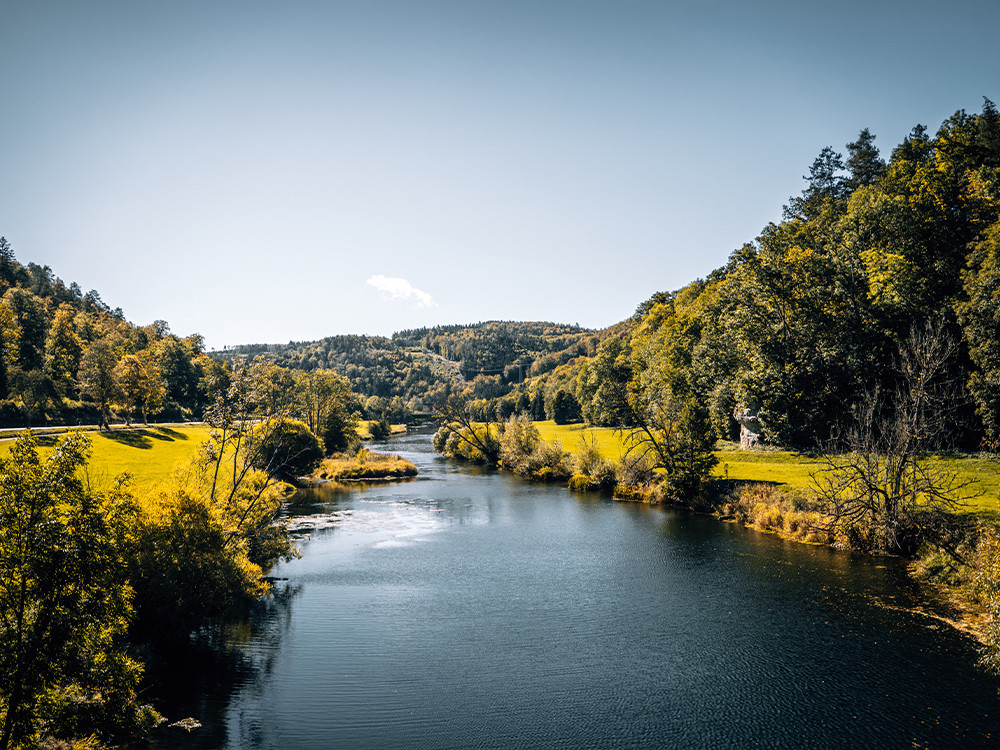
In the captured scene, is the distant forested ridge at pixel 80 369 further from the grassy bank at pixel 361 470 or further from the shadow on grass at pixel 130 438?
the grassy bank at pixel 361 470

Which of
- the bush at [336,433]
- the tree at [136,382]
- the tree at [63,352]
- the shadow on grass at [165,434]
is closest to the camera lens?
the shadow on grass at [165,434]

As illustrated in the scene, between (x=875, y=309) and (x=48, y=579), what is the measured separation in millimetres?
48638

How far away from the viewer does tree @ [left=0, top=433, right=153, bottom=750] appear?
984 centimetres

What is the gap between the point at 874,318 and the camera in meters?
41.5

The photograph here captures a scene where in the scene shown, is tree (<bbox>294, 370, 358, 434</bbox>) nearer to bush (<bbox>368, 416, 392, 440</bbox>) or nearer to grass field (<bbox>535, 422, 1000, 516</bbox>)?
bush (<bbox>368, 416, 392, 440</bbox>)

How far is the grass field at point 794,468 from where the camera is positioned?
95.9 feet

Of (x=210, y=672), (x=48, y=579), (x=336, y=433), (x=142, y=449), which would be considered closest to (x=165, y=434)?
(x=142, y=449)

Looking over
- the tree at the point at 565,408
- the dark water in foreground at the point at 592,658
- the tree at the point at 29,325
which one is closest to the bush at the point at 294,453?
the dark water in foreground at the point at 592,658

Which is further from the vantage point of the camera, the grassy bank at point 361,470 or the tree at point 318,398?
the tree at point 318,398

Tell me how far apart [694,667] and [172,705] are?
16720 millimetres

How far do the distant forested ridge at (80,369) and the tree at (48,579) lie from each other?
43.0 m

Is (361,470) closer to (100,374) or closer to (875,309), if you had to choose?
(100,374)

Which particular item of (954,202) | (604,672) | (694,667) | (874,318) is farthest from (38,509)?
(954,202)

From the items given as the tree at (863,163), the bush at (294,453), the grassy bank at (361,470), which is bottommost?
the grassy bank at (361,470)
